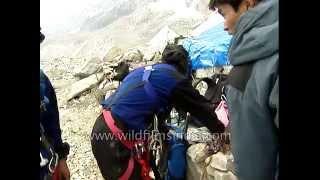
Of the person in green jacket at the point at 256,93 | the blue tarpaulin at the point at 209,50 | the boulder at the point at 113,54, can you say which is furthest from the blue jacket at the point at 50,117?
the boulder at the point at 113,54

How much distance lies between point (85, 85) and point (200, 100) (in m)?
2.96

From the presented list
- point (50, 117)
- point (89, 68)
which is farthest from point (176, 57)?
point (89, 68)

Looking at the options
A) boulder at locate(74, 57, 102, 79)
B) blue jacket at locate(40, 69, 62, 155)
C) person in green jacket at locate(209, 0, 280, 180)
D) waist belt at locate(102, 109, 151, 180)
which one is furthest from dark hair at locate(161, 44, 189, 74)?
boulder at locate(74, 57, 102, 79)

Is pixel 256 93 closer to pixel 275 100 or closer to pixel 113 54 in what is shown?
pixel 275 100

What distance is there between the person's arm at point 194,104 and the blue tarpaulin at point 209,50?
1.13 meters

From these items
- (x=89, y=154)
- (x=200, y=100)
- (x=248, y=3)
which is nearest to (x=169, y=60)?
(x=200, y=100)

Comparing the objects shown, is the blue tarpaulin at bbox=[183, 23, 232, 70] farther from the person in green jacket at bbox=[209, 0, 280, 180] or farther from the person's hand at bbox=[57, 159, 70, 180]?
the person in green jacket at bbox=[209, 0, 280, 180]

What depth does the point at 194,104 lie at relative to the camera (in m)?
1.62

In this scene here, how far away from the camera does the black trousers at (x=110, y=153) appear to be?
1642 millimetres

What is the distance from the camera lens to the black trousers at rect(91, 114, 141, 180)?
1.64 metres

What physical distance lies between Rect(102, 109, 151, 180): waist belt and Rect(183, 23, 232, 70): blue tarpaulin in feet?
3.90

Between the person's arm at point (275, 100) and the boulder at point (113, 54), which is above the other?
the boulder at point (113, 54)

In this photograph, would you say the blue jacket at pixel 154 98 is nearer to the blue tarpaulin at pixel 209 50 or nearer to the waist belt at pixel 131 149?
the waist belt at pixel 131 149
